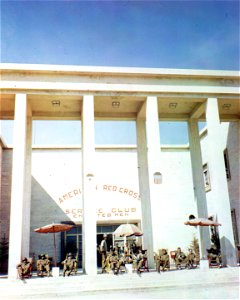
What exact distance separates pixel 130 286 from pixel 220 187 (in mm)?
6040

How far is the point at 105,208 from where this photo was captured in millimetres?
21438

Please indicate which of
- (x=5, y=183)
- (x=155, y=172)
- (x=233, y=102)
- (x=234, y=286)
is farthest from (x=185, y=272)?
(x=5, y=183)

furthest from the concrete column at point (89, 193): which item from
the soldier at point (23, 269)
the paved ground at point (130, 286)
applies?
the soldier at point (23, 269)

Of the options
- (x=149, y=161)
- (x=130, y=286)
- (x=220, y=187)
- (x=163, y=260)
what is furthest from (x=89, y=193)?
(x=220, y=187)

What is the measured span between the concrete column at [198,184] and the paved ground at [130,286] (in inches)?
141

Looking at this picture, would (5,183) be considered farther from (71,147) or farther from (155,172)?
(155,172)

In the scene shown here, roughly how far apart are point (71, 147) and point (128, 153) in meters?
3.69

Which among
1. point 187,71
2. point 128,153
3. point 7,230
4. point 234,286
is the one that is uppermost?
point 187,71

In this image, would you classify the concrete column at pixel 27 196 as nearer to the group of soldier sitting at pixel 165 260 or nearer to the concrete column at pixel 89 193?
the concrete column at pixel 89 193

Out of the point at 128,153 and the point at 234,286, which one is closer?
the point at 234,286

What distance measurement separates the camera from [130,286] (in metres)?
11.8

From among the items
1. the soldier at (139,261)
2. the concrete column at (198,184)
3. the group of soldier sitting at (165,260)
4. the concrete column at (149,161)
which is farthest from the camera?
the concrete column at (198,184)

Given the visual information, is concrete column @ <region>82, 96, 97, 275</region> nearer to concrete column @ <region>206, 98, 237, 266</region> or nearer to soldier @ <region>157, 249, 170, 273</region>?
soldier @ <region>157, 249, 170, 273</region>

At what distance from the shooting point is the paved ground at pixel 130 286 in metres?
10.9
